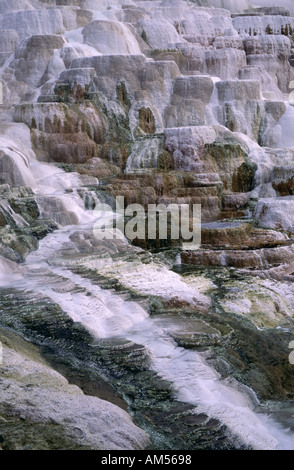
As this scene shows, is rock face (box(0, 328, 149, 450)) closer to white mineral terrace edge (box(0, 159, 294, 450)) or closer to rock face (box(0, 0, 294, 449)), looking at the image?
rock face (box(0, 0, 294, 449))

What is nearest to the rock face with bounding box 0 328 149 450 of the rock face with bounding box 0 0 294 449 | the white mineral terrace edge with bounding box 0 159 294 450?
the rock face with bounding box 0 0 294 449

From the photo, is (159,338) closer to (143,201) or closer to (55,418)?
(55,418)

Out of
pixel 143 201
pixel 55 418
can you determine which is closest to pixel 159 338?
pixel 55 418

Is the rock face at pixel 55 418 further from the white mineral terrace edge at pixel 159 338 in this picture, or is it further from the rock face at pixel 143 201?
the white mineral terrace edge at pixel 159 338

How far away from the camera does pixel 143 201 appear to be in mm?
10016

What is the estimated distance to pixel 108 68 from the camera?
14055 millimetres

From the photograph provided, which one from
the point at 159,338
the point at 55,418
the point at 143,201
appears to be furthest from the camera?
the point at 143,201

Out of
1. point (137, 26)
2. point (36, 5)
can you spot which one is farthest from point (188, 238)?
point (36, 5)

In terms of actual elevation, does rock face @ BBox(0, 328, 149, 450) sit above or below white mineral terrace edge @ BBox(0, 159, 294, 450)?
above

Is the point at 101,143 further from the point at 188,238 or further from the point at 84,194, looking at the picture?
the point at 188,238

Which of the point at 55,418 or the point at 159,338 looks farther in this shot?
the point at 159,338

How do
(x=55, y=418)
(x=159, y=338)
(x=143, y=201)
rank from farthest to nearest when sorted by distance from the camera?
(x=143, y=201) < (x=159, y=338) < (x=55, y=418)

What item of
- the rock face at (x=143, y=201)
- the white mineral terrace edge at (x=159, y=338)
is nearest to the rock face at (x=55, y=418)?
the rock face at (x=143, y=201)

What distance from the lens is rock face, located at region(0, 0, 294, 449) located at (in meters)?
4.07
